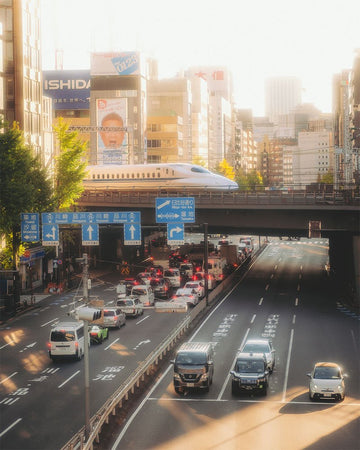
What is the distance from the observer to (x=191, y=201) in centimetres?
4772

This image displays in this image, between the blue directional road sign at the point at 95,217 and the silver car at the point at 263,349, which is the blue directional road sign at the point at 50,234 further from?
the silver car at the point at 263,349

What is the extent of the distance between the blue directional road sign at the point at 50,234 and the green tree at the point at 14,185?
6.23 metres

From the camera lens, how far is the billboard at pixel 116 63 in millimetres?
151625

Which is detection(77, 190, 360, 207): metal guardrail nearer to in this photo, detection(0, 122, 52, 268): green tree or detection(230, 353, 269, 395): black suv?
detection(0, 122, 52, 268): green tree

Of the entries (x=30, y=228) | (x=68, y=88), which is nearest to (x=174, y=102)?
(x=68, y=88)

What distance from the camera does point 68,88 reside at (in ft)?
452

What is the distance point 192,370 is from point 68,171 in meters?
38.8

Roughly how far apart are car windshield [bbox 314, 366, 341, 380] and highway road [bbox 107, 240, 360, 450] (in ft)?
3.78

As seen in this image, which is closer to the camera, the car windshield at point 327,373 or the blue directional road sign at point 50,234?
the car windshield at point 327,373

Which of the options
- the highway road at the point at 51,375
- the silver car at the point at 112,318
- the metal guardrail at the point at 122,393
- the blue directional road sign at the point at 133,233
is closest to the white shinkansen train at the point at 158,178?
the highway road at the point at 51,375

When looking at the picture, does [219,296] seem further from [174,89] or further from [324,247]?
[174,89]

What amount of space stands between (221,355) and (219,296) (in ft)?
82.2

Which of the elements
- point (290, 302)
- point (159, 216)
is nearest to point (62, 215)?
point (159, 216)

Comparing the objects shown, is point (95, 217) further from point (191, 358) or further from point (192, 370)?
point (192, 370)
